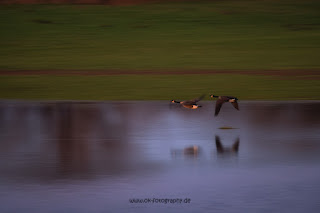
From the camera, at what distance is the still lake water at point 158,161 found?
6.79 metres

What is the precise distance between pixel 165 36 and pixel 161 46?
2409 millimetres

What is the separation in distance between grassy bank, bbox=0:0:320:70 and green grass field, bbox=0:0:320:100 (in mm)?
41

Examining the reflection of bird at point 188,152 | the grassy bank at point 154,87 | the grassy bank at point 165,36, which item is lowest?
the grassy bank at point 154,87

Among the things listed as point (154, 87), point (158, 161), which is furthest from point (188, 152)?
point (154, 87)

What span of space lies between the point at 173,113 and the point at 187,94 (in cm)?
418

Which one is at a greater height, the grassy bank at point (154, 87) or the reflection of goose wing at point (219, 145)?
the reflection of goose wing at point (219, 145)

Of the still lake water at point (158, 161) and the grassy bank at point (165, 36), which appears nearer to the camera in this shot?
the still lake water at point (158, 161)

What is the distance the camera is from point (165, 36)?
31.4 meters

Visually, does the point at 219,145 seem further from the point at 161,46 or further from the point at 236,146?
the point at 161,46

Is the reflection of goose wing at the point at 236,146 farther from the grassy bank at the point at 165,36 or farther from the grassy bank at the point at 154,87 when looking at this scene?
the grassy bank at the point at 165,36

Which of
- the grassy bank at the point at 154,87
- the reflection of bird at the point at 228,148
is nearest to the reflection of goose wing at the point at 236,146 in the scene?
the reflection of bird at the point at 228,148

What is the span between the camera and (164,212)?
6.42 meters

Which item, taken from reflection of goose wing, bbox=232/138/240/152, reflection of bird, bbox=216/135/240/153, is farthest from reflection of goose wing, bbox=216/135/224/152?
reflection of goose wing, bbox=232/138/240/152

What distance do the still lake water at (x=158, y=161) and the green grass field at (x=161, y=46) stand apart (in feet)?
14.7
